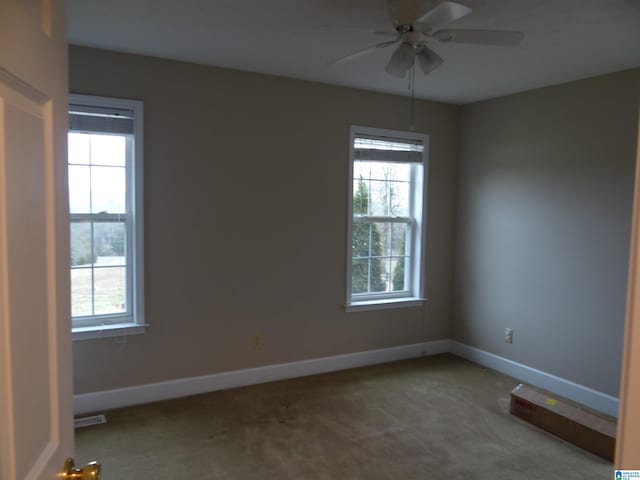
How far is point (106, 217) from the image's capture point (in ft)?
10.4

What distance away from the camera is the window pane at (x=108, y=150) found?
3.12 meters

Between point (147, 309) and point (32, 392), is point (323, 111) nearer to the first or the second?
point (147, 309)

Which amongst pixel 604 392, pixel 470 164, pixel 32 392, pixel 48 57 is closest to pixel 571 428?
pixel 604 392

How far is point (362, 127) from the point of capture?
402cm

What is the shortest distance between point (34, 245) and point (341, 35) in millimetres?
2358

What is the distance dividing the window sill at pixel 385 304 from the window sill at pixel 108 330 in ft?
5.78

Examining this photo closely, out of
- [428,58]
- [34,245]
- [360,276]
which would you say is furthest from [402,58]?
[360,276]

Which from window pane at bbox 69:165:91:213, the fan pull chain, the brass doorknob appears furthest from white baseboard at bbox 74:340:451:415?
the brass doorknob

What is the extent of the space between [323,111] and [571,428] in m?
2.96

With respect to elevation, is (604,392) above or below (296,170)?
below

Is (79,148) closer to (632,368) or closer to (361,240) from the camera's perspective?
(361,240)

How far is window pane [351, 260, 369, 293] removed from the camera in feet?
13.8

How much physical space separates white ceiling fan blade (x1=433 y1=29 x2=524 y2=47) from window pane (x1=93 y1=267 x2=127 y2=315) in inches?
102

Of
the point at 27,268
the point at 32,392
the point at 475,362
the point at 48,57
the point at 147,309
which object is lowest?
the point at 475,362
